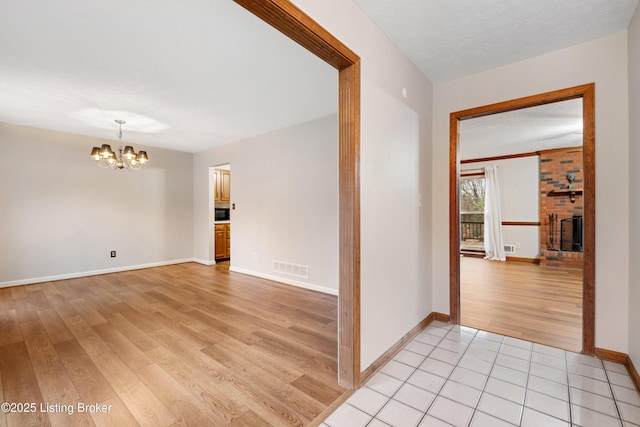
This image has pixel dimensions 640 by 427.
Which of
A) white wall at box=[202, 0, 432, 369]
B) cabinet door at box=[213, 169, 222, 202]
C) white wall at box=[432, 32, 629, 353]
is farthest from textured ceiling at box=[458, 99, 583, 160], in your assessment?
cabinet door at box=[213, 169, 222, 202]

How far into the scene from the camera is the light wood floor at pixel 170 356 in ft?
5.34

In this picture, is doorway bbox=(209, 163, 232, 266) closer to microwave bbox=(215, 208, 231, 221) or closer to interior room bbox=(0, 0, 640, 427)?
microwave bbox=(215, 208, 231, 221)

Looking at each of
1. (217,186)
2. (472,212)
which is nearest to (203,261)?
(217,186)

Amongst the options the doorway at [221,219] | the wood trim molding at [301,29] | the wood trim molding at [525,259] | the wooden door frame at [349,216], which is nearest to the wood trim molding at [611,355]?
the wooden door frame at [349,216]

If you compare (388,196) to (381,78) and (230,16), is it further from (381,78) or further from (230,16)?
(230,16)

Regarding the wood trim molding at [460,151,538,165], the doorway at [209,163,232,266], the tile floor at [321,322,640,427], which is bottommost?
the tile floor at [321,322,640,427]

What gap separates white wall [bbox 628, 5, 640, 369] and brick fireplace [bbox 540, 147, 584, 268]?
186 inches

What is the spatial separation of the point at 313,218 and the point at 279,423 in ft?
9.31

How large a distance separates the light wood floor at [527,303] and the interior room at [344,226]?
0.04 metres

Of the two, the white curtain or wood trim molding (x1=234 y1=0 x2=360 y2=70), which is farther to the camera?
the white curtain

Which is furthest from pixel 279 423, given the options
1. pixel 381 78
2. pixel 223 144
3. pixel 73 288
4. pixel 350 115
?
pixel 223 144

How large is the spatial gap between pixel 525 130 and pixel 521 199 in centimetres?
254

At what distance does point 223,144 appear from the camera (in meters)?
5.62

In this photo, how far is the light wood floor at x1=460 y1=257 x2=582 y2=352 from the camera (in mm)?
2646
